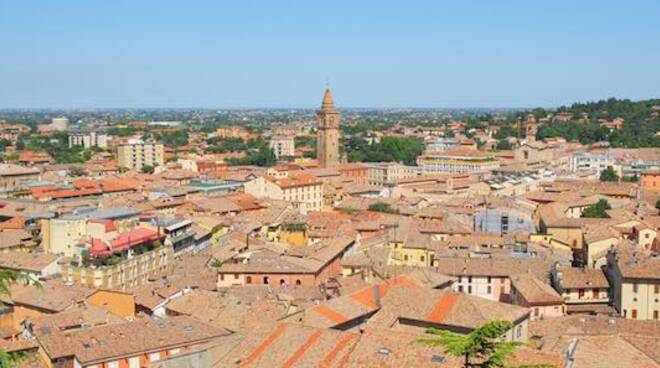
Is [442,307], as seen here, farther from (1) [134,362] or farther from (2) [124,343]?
(2) [124,343]

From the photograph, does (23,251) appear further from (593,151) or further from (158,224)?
(593,151)

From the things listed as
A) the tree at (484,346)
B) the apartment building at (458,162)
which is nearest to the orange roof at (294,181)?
the apartment building at (458,162)

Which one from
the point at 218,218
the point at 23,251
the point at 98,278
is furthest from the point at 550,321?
the point at 218,218

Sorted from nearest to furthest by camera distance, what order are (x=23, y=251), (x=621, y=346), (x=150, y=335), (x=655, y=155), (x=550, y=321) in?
(x=621, y=346), (x=150, y=335), (x=550, y=321), (x=23, y=251), (x=655, y=155)

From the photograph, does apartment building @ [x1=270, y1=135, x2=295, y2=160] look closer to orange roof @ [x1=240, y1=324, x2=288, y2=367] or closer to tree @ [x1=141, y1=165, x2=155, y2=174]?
tree @ [x1=141, y1=165, x2=155, y2=174]

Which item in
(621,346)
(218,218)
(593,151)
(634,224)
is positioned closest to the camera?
(621,346)

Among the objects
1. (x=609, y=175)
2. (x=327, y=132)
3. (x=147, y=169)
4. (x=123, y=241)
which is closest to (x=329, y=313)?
(x=123, y=241)
